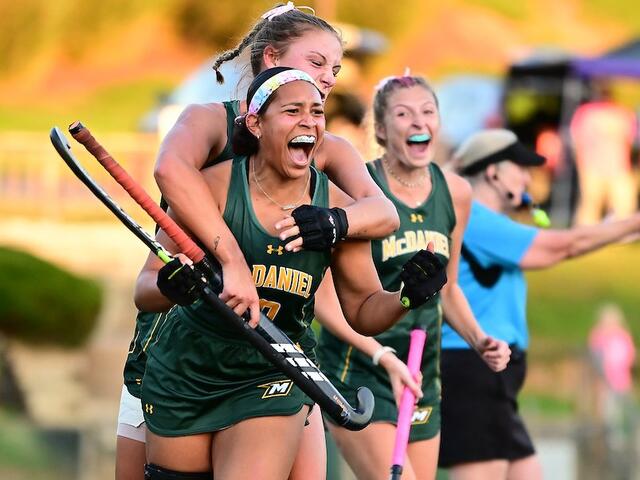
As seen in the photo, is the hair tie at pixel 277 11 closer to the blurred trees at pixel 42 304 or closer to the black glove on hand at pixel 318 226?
the black glove on hand at pixel 318 226

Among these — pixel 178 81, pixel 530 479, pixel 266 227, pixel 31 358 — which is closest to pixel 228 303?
pixel 266 227

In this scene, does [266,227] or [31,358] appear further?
[31,358]

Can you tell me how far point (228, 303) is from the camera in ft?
14.5

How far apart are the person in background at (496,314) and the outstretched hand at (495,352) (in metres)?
0.58

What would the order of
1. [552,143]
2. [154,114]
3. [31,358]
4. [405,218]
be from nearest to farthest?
[405,218] → [31,358] → [552,143] → [154,114]

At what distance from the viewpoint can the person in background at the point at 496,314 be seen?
6.71m

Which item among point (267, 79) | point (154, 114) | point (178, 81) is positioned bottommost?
point (267, 79)

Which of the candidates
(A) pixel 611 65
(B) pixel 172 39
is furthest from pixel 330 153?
(B) pixel 172 39

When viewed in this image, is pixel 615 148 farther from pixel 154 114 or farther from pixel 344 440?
pixel 344 440

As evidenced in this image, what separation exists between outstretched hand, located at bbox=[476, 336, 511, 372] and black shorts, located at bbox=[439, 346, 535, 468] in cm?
64

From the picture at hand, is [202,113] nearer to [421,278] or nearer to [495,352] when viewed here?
[421,278]

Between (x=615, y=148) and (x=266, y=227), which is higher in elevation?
(x=615, y=148)

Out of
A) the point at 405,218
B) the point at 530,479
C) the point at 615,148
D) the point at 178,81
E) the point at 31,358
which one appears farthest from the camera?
the point at 178,81

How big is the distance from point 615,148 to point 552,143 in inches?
59.9
